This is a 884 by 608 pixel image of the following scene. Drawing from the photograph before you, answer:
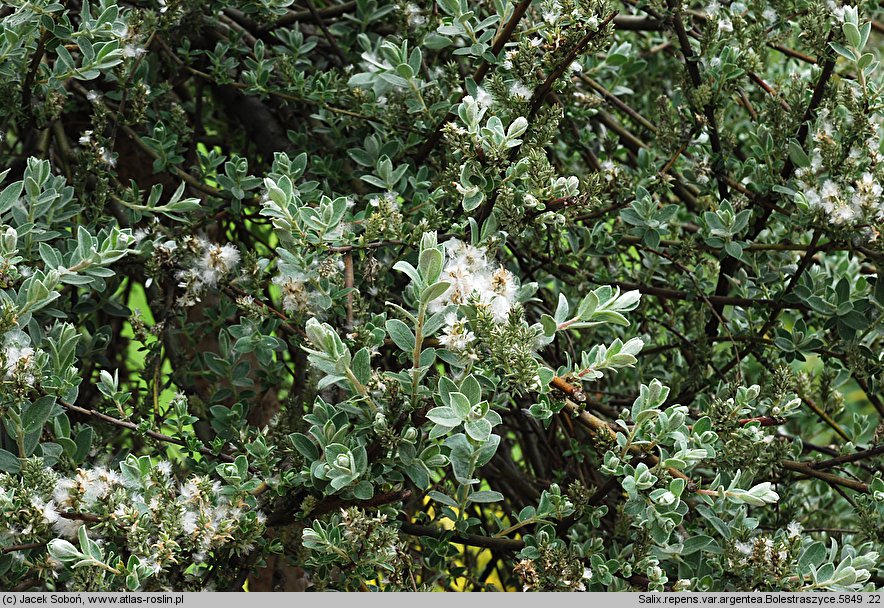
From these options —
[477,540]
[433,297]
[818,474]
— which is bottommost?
[477,540]

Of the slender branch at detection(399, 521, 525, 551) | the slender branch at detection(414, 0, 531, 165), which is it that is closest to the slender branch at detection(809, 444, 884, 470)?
the slender branch at detection(399, 521, 525, 551)

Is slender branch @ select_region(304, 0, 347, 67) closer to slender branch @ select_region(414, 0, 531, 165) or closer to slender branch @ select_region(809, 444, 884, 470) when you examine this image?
slender branch @ select_region(414, 0, 531, 165)

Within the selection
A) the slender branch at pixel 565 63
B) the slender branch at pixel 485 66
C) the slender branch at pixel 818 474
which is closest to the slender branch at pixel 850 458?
the slender branch at pixel 818 474

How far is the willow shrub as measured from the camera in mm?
1308

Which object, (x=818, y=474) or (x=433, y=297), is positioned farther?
(x=818, y=474)

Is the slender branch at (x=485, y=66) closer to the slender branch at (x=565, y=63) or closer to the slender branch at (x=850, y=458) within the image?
the slender branch at (x=565, y=63)

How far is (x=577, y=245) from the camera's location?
1811mm

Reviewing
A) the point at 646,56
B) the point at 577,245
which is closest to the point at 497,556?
the point at 577,245

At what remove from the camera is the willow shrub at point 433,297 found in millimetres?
1308

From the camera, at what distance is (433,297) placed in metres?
1.19

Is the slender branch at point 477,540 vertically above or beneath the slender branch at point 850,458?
beneath

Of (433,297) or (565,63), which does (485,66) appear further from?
(433,297)

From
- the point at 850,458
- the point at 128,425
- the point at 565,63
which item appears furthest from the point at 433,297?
the point at 850,458

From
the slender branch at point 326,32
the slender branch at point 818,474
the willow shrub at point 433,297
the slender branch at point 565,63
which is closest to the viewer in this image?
the willow shrub at point 433,297
